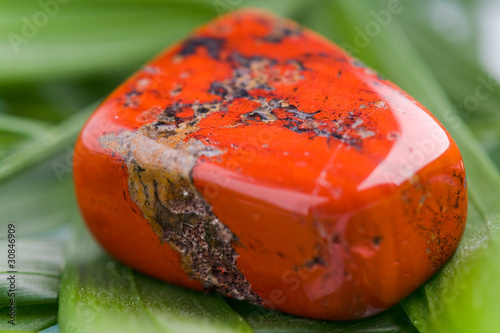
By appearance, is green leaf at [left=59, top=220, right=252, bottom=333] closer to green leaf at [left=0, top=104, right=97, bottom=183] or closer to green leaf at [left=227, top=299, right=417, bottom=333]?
green leaf at [left=227, top=299, right=417, bottom=333]

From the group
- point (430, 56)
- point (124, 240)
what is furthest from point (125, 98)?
point (430, 56)

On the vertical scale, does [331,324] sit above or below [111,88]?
above

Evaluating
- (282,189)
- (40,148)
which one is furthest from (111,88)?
(282,189)

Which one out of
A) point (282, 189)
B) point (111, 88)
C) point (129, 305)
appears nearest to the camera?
point (282, 189)

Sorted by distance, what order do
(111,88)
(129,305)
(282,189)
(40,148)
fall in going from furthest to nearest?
(111,88) < (40,148) < (129,305) < (282,189)

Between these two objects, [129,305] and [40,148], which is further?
[40,148]

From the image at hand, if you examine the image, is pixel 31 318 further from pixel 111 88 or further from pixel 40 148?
pixel 111 88

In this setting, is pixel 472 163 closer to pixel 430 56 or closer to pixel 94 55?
pixel 430 56
